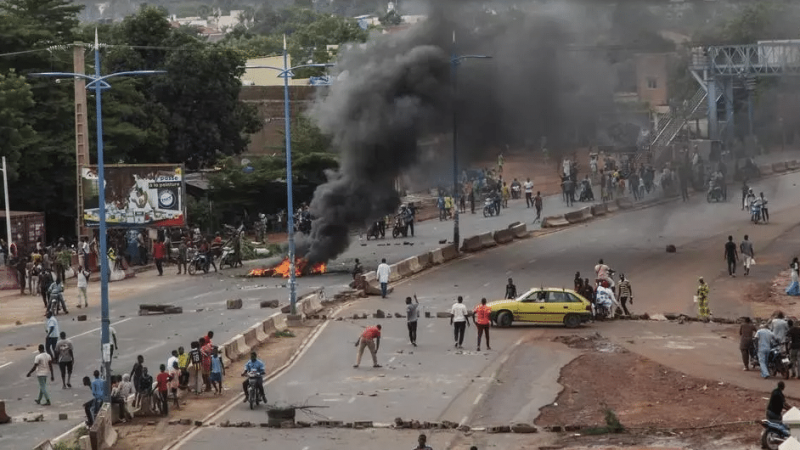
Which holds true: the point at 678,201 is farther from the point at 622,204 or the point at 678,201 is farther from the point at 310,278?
the point at 310,278

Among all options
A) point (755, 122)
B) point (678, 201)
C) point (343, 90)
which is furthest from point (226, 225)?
point (755, 122)

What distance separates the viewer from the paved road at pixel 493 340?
1207 inches

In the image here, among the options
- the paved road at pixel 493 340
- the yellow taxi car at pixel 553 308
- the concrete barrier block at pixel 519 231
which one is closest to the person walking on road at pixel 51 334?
the paved road at pixel 493 340

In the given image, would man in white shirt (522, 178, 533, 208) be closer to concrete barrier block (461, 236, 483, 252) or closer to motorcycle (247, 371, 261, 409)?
concrete barrier block (461, 236, 483, 252)

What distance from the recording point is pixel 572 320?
130ft

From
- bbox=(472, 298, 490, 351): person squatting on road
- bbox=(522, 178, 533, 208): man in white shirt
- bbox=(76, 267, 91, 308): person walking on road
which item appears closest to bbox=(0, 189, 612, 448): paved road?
bbox=(76, 267, 91, 308): person walking on road

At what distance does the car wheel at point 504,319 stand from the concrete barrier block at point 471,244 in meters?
16.6

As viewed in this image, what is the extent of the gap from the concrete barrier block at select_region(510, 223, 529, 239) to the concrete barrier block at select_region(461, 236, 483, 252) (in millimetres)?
3378

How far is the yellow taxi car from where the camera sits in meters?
39.5

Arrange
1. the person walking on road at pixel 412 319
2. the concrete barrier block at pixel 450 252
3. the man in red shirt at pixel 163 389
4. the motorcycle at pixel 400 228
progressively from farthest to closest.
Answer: the motorcycle at pixel 400 228, the concrete barrier block at pixel 450 252, the person walking on road at pixel 412 319, the man in red shirt at pixel 163 389

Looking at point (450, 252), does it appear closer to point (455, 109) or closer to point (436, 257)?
point (436, 257)

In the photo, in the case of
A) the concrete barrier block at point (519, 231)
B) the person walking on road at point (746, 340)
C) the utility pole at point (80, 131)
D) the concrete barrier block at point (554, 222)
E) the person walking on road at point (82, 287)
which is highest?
the utility pole at point (80, 131)

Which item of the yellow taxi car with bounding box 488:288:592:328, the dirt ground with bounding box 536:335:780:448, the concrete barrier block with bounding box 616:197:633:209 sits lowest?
the dirt ground with bounding box 536:335:780:448

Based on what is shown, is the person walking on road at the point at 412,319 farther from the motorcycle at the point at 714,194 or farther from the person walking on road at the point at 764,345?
the motorcycle at the point at 714,194
